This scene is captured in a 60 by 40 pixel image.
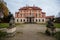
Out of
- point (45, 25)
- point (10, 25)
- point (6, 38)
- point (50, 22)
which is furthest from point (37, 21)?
point (6, 38)

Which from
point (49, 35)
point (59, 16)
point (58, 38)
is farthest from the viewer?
point (59, 16)

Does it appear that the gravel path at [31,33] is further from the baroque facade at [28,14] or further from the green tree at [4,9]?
the green tree at [4,9]

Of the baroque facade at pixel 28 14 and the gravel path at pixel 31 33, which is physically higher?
the baroque facade at pixel 28 14

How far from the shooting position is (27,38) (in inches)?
173

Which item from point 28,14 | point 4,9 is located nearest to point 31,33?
point 28,14

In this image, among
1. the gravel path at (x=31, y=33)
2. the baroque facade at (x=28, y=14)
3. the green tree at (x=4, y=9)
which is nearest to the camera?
the gravel path at (x=31, y=33)

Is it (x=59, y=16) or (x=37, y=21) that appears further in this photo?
(x=37, y=21)

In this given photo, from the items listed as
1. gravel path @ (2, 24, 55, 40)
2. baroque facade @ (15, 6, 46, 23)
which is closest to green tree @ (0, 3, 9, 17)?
baroque facade @ (15, 6, 46, 23)

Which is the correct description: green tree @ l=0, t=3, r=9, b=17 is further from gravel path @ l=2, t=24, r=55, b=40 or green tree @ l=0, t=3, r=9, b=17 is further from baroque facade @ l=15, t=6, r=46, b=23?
gravel path @ l=2, t=24, r=55, b=40

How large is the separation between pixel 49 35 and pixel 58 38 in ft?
1.62

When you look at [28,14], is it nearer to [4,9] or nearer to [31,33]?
[4,9]

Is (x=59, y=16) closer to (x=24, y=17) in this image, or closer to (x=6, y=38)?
(x=24, y=17)

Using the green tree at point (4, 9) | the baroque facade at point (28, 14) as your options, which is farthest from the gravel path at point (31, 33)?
the green tree at point (4, 9)

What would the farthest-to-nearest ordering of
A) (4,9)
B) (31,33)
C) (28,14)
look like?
(28,14) < (4,9) < (31,33)
